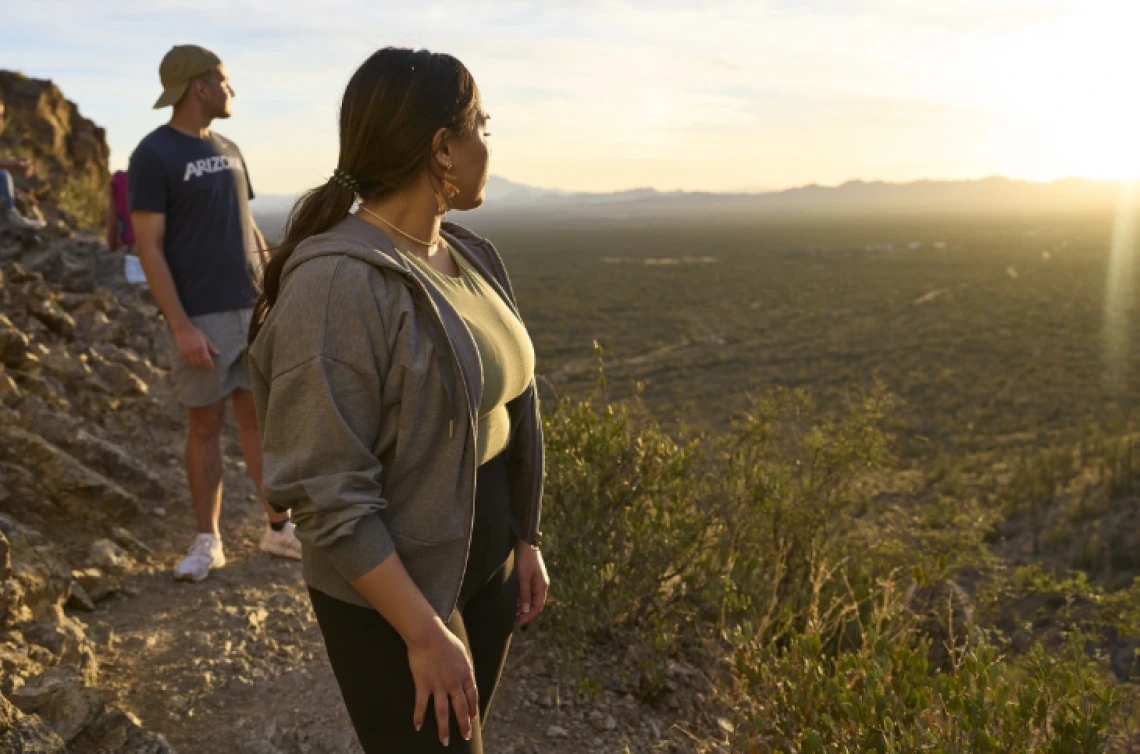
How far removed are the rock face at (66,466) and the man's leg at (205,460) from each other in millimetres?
399

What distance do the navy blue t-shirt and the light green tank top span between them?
1.76 metres

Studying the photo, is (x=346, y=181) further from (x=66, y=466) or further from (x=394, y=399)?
(x=66, y=466)

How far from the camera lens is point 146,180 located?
2.98 metres

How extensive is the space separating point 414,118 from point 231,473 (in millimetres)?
4126

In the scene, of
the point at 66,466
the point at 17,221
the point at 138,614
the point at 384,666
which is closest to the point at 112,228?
the point at 17,221

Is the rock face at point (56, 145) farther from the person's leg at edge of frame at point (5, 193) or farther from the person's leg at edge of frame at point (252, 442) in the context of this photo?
the person's leg at edge of frame at point (252, 442)

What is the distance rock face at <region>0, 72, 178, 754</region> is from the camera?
223 cm

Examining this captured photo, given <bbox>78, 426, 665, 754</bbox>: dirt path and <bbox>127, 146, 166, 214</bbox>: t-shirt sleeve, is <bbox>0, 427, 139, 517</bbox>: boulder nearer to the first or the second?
<bbox>78, 426, 665, 754</bbox>: dirt path

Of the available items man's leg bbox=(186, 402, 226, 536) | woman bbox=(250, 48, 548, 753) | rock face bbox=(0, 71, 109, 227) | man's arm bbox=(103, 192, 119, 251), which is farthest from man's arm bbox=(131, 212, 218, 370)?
rock face bbox=(0, 71, 109, 227)

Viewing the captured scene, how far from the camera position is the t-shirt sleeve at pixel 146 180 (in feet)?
9.78

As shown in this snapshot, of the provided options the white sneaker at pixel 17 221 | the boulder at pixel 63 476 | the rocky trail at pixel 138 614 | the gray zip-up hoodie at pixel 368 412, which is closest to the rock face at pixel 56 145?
the white sneaker at pixel 17 221

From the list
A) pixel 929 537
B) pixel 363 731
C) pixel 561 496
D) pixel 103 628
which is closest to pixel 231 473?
pixel 103 628

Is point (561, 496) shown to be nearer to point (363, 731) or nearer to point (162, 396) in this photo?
point (363, 731)

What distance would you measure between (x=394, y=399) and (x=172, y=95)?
2.23 meters
